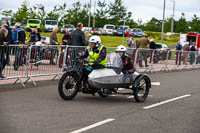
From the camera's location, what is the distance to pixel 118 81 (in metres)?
10.5

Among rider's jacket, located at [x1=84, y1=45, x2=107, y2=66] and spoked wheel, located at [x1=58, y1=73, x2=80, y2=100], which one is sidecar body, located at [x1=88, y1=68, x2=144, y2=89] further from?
spoked wheel, located at [x1=58, y1=73, x2=80, y2=100]

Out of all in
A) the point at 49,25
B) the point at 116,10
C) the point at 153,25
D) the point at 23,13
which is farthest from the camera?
the point at 153,25

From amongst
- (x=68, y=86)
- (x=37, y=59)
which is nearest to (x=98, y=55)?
(x=68, y=86)

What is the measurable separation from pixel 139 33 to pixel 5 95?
57.3 metres

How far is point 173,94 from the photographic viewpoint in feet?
41.4

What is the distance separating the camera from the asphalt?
23.7ft

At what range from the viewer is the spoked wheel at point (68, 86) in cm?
996

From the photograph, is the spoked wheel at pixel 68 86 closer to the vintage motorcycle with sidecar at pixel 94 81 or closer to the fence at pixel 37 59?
the vintage motorcycle with sidecar at pixel 94 81

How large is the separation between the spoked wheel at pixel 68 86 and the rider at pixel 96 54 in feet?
1.98

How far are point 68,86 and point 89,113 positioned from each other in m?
1.63

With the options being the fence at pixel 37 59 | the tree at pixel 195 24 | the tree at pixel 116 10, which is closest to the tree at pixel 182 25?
the tree at pixel 195 24

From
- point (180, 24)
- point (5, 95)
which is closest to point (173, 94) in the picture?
point (5, 95)

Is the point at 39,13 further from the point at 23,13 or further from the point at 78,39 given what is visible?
the point at 78,39

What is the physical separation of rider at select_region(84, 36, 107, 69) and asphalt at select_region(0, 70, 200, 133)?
34.5 inches
